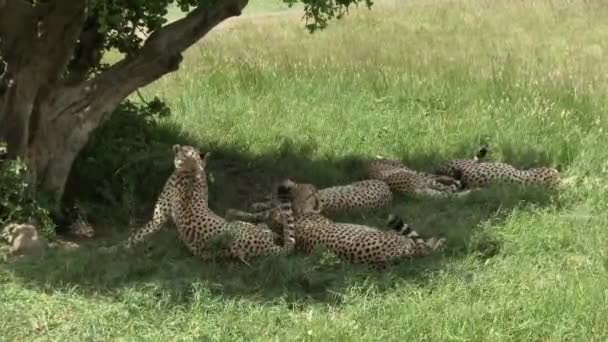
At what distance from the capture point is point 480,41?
1241cm

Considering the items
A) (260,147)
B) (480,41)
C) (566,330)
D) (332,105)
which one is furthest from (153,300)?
(480,41)

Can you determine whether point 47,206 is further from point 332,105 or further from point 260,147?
point 332,105

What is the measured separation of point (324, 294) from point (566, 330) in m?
1.24

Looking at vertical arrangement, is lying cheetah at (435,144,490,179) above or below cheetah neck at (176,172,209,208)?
below

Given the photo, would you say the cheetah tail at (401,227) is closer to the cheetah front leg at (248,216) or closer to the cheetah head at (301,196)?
the cheetah head at (301,196)

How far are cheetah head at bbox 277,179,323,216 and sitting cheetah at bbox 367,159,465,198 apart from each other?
0.91m

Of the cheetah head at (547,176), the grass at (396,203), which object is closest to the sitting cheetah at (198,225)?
the grass at (396,203)

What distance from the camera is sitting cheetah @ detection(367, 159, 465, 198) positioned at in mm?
6707

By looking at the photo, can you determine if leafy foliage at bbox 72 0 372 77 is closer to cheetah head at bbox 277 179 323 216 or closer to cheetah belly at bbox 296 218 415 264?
cheetah head at bbox 277 179 323 216

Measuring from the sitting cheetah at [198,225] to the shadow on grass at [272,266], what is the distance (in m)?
0.08

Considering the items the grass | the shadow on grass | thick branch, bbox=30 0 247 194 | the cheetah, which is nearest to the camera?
the grass

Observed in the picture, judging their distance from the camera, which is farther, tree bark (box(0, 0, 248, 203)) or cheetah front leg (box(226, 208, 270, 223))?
cheetah front leg (box(226, 208, 270, 223))

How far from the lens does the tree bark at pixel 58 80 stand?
597cm

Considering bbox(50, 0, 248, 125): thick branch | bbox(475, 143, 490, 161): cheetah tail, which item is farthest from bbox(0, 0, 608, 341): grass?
bbox(50, 0, 248, 125): thick branch
